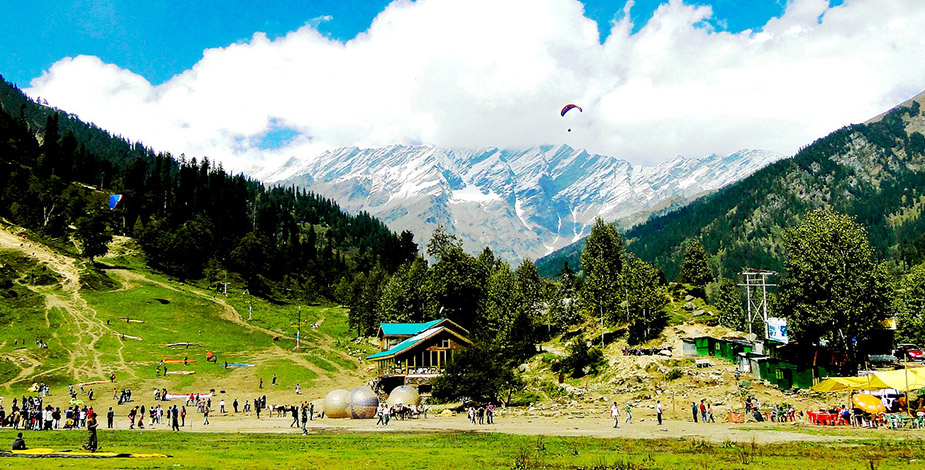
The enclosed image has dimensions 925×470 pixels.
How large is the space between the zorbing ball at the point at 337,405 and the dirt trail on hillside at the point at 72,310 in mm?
37597

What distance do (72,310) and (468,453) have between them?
309 feet

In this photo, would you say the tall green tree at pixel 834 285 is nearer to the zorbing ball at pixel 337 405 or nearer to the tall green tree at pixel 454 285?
the zorbing ball at pixel 337 405

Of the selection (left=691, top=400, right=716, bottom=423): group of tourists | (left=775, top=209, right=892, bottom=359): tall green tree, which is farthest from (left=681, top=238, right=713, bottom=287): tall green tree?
(left=691, top=400, right=716, bottom=423): group of tourists

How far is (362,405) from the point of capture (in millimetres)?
56281

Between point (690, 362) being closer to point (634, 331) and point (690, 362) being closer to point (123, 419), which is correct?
point (634, 331)

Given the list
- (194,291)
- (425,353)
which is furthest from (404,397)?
(194,291)

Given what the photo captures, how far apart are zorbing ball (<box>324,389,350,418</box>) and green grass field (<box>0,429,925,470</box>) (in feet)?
53.2

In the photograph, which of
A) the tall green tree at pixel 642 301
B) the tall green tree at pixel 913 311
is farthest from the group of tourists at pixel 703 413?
the tall green tree at pixel 642 301

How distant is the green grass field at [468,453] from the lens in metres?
26.0

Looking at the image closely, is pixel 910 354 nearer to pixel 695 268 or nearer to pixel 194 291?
pixel 695 268

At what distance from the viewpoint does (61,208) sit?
145750 mm

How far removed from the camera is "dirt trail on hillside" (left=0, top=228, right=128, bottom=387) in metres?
78.5

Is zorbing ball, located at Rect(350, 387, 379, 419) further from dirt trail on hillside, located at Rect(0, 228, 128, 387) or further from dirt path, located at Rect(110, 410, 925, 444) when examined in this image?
dirt trail on hillside, located at Rect(0, 228, 128, 387)

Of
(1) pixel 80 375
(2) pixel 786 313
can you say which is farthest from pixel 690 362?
(1) pixel 80 375
